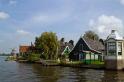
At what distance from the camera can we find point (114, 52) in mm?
56000

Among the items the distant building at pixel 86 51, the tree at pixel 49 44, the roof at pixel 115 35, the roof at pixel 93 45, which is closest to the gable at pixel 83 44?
the distant building at pixel 86 51

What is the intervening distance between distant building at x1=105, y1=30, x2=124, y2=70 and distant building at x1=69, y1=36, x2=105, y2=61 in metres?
18.9

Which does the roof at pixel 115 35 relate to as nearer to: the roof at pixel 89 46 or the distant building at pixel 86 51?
the distant building at pixel 86 51

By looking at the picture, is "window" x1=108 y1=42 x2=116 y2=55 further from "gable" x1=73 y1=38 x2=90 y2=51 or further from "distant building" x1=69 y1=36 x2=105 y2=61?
"gable" x1=73 y1=38 x2=90 y2=51

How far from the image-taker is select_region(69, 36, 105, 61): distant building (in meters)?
78.0

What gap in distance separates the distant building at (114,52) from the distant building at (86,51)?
61.9ft

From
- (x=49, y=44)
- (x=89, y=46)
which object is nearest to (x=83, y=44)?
(x=89, y=46)

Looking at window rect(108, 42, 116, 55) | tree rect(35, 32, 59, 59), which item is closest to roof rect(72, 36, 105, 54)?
tree rect(35, 32, 59, 59)

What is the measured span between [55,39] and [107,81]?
219 ft

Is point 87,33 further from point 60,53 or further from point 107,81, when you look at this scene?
point 107,81

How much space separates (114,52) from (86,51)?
21.6 meters

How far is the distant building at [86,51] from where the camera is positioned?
78000mm

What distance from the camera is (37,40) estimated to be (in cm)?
10519

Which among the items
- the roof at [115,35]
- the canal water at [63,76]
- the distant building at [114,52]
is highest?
the roof at [115,35]
